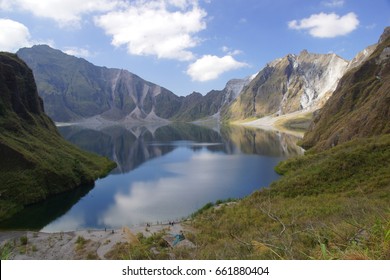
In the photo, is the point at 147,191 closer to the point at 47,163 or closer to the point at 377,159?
the point at 47,163

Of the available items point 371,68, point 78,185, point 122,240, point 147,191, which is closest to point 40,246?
point 122,240

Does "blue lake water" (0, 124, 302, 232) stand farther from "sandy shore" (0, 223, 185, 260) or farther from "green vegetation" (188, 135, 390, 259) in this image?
"green vegetation" (188, 135, 390, 259)

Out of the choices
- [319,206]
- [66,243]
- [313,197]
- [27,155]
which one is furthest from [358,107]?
[66,243]

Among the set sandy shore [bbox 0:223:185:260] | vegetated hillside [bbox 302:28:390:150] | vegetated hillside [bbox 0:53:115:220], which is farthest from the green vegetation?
vegetated hillside [bbox 0:53:115:220]

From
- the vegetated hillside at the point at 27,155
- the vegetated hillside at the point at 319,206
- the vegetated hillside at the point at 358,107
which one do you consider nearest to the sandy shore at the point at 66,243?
the vegetated hillside at the point at 319,206

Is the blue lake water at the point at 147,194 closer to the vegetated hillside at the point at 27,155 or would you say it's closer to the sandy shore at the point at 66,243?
the vegetated hillside at the point at 27,155
